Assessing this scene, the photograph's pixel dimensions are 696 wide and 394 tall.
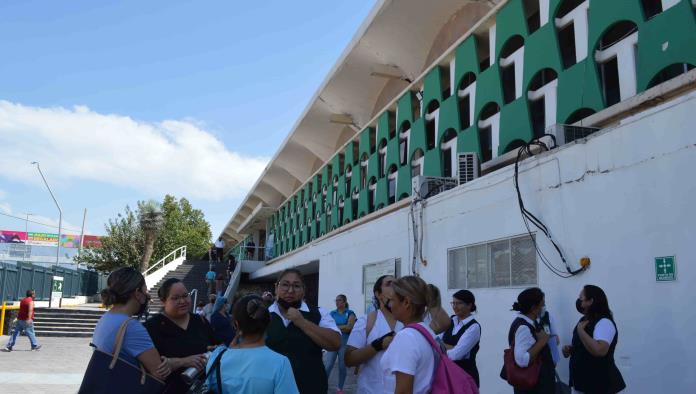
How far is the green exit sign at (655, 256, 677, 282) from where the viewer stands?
486cm

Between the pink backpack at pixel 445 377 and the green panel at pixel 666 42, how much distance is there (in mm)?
4507

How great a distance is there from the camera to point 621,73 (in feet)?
21.7

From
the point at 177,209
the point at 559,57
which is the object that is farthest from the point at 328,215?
the point at 177,209

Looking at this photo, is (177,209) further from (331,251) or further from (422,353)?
(422,353)

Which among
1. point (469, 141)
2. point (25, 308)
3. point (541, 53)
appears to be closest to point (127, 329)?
point (541, 53)

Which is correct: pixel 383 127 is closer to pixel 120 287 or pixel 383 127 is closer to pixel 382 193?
pixel 382 193

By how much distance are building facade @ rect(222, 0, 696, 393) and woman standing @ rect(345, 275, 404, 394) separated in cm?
273

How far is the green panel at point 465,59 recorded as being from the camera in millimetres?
10023

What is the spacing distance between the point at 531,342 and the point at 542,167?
2.96m

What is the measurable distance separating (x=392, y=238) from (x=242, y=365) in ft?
28.2

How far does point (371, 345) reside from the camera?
3.52m

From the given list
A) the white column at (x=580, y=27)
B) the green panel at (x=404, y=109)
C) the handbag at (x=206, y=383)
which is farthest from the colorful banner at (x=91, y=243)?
the handbag at (x=206, y=383)

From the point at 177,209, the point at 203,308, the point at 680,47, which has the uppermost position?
the point at 177,209

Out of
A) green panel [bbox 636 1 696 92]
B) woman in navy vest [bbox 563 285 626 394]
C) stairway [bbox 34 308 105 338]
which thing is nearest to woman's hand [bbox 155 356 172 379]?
woman in navy vest [bbox 563 285 626 394]
